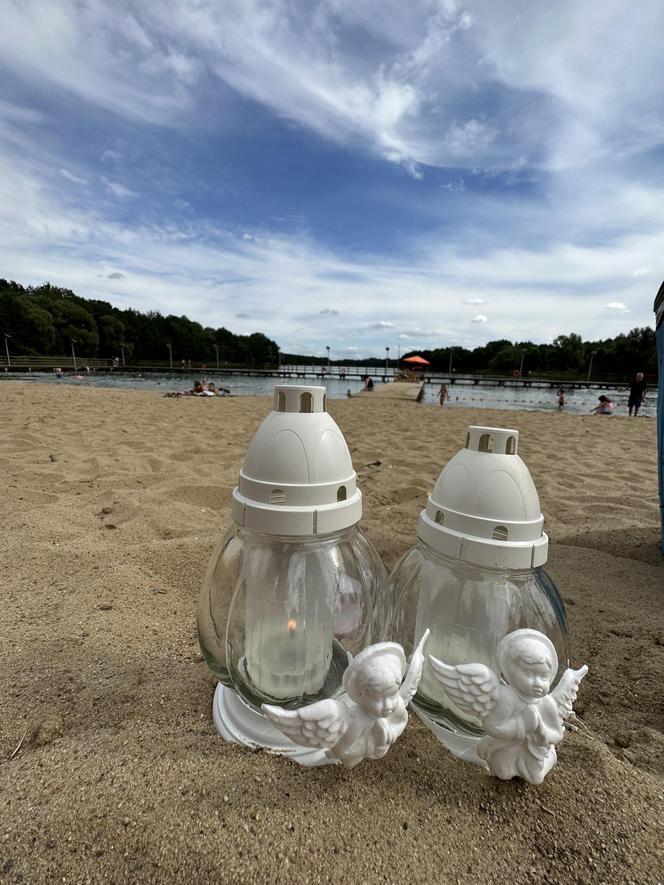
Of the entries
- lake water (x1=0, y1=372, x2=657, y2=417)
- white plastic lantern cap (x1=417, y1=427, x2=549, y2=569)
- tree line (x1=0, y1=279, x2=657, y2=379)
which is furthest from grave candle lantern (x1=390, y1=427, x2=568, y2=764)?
tree line (x1=0, y1=279, x2=657, y2=379)

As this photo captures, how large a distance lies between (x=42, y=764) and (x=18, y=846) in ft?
0.72

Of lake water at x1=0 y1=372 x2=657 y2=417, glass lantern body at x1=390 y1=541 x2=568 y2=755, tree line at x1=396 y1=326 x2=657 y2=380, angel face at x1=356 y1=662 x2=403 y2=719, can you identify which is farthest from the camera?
tree line at x1=396 y1=326 x2=657 y2=380

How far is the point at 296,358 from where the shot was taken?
4235 inches

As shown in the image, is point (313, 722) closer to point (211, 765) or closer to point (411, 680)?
point (411, 680)

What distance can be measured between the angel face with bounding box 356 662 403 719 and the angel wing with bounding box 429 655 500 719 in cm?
12

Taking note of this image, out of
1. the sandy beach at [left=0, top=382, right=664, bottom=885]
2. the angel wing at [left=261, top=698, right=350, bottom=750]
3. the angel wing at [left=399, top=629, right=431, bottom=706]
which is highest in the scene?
the angel wing at [left=399, top=629, right=431, bottom=706]

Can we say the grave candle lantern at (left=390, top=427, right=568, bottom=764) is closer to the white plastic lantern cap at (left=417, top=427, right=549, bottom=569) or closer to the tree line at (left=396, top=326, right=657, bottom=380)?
the white plastic lantern cap at (left=417, top=427, right=549, bottom=569)

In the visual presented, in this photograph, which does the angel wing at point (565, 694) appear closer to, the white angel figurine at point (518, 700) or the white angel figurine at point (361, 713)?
the white angel figurine at point (518, 700)

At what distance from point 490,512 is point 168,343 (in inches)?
3247

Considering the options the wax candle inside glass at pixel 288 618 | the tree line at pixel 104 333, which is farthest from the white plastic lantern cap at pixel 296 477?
the tree line at pixel 104 333

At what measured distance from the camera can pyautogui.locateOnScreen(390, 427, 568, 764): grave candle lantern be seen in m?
0.93

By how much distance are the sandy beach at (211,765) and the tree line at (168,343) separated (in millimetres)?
53995

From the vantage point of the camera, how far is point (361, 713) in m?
0.85

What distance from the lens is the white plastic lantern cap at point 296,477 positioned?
90cm
